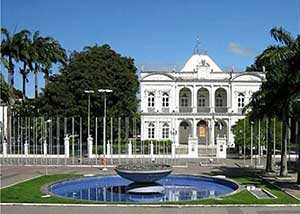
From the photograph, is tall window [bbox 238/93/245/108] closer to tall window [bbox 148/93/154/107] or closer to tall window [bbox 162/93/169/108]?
tall window [bbox 162/93/169/108]

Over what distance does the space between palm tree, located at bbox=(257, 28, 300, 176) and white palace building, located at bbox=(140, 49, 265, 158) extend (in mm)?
34809

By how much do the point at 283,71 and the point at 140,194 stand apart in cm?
1139

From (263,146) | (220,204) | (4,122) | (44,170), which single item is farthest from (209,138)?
(220,204)

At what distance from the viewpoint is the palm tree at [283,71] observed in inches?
1117

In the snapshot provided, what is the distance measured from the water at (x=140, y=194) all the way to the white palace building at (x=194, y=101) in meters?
32.3

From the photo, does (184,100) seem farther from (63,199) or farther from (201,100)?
(63,199)

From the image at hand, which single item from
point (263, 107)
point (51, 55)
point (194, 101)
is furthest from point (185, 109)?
point (263, 107)

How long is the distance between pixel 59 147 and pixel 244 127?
1940 centimetres

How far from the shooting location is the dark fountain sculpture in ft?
92.0

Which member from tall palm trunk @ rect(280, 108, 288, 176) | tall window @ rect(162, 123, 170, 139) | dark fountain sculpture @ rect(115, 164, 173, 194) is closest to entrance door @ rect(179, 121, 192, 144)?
tall window @ rect(162, 123, 170, 139)

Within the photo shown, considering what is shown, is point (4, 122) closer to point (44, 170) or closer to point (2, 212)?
point (44, 170)

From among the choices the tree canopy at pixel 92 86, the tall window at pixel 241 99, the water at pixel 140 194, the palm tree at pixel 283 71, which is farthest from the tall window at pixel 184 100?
the palm tree at pixel 283 71

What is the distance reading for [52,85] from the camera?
190ft

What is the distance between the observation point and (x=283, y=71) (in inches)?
1216
